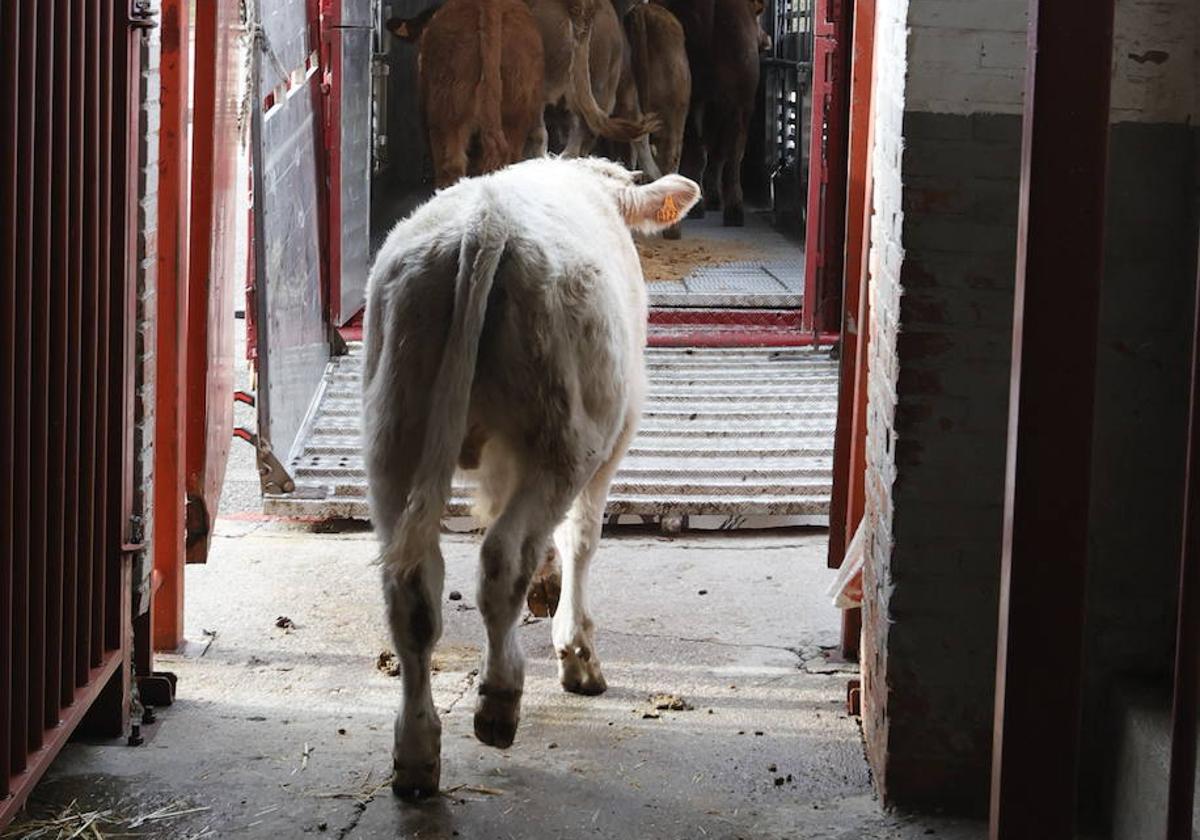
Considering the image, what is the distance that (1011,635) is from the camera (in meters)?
3.03

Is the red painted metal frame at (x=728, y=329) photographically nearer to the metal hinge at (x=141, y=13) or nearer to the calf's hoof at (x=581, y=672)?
the calf's hoof at (x=581, y=672)

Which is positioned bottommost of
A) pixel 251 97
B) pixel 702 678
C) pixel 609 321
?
pixel 702 678

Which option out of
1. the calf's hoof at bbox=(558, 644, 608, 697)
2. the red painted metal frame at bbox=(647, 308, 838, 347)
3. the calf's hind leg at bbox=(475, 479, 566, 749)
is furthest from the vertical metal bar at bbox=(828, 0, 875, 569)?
the red painted metal frame at bbox=(647, 308, 838, 347)

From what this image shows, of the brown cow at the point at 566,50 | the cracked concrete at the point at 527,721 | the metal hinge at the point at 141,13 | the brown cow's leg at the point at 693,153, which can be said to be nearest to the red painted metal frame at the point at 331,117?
the cracked concrete at the point at 527,721

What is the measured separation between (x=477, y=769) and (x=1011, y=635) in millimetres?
2149

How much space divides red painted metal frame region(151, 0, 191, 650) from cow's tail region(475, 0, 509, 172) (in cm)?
437

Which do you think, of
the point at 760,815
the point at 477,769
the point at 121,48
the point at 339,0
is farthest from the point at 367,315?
the point at 339,0

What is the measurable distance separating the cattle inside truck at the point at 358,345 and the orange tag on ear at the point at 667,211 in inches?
69.6

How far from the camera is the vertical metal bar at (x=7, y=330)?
3.63 m

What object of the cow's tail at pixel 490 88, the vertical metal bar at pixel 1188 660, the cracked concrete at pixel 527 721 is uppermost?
the cow's tail at pixel 490 88

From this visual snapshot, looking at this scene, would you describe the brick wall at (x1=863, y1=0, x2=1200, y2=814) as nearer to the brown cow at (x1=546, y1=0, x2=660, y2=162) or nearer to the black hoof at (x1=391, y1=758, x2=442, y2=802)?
the black hoof at (x1=391, y1=758, x2=442, y2=802)

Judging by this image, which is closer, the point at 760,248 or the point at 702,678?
the point at 702,678

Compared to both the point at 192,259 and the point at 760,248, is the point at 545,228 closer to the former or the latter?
the point at 192,259

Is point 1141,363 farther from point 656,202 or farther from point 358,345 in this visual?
point 358,345
